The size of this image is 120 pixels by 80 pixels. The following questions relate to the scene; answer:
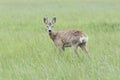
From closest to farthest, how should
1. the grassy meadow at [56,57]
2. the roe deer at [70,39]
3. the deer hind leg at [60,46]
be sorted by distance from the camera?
the grassy meadow at [56,57]
the roe deer at [70,39]
the deer hind leg at [60,46]

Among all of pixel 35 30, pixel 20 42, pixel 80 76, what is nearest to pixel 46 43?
pixel 20 42

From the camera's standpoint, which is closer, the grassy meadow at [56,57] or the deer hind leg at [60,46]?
the grassy meadow at [56,57]

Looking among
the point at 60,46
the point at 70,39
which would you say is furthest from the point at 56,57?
the point at 60,46

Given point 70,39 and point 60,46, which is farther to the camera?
point 60,46

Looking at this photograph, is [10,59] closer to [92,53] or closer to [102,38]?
[92,53]

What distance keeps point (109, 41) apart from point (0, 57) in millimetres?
3703

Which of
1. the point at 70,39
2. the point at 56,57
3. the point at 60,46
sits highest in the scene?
the point at 70,39

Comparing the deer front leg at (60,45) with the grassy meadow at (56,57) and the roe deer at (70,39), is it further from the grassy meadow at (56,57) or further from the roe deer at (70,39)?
the grassy meadow at (56,57)

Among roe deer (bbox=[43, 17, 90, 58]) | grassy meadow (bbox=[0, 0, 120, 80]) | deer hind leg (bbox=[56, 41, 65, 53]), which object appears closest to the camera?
grassy meadow (bbox=[0, 0, 120, 80])

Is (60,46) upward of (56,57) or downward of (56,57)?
upward

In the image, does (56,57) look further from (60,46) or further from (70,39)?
(60,46)

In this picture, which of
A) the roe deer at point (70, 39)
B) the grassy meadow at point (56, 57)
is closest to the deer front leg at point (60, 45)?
the roe deer at point (70, 39)

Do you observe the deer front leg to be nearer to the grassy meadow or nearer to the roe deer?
the roe deer

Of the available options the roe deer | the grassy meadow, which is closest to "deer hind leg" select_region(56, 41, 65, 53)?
the roe deer
